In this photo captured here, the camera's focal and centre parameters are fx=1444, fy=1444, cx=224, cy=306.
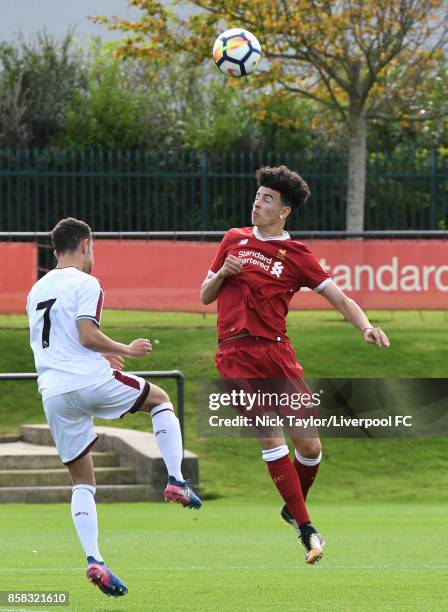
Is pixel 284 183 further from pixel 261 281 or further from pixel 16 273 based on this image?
Answer: pixel 16 273

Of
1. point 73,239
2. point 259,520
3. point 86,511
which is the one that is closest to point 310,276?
point 73,239

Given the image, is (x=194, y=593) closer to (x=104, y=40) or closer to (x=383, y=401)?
(x=383, y=401)

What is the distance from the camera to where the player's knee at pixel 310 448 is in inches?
358

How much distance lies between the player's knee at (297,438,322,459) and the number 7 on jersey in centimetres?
195

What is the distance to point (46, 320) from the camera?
26.0 feet

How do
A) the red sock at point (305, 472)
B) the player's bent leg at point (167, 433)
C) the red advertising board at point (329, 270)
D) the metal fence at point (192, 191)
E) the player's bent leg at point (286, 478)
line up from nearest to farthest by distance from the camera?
the player's bent leg at point (167, 433) → the player's bent leg at point (286, 478) → the red sock at point (305, 472) → the red advertising board at point (329, 270) → the metal fence at point (192, 191)

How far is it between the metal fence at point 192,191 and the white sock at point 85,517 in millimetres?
17443

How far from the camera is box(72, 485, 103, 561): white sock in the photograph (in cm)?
792

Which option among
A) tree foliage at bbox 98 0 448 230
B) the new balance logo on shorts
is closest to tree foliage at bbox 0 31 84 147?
tree foliage at bbox 98 0 448 230

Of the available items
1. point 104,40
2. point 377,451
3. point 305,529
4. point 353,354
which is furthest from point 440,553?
point 104,40

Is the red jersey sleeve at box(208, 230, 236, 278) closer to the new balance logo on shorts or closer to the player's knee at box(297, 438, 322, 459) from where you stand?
the new balance logo on shorts

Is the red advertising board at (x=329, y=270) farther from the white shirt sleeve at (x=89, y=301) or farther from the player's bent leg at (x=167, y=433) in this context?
the white shirt sleeve at (x=89, y=301)

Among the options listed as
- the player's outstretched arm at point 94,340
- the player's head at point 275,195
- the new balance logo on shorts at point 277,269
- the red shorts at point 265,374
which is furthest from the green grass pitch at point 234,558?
the player's head at point 275,195

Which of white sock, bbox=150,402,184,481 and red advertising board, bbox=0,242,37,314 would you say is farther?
red advertising board, bbox=0,242,37,314
